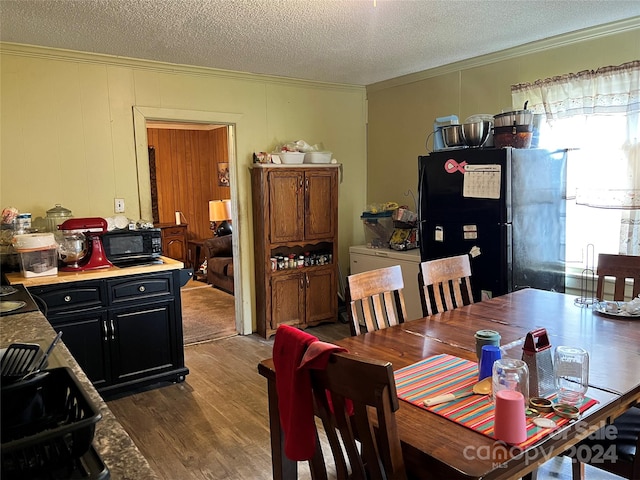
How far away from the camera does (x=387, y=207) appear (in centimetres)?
470

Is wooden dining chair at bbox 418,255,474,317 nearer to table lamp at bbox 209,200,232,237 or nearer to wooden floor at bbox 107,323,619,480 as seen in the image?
wooden floor at bbox 107,323,619,480

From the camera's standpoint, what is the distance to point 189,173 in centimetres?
756

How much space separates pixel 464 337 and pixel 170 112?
3119mm

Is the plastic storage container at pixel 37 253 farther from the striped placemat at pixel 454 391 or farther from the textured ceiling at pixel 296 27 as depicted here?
the striped placemat at pixel 454 391

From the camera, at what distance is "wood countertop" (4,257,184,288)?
2.92 m

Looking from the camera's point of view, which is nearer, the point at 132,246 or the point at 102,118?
the point at 132,246

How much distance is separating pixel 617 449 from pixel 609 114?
2.41 m

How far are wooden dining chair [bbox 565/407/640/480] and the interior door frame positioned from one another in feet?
10.7

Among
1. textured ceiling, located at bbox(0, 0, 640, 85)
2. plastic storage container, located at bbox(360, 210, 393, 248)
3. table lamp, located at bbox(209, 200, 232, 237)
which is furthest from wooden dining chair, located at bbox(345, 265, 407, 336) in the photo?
table lamp, located at bbox(209, 200, 232, 237)

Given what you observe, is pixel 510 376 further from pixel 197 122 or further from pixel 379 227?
pixel 197 122

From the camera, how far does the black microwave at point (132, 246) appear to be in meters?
3.39

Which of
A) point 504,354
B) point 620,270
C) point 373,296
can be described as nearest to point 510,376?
point 504,354

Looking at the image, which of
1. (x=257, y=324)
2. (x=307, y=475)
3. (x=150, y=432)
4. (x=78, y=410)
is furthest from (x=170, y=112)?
(x=78, y=410)

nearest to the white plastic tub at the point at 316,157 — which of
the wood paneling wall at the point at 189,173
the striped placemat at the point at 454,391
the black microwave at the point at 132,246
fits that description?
the black microwave at the point at 132,246
